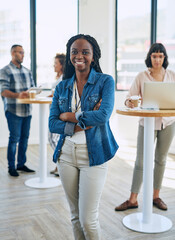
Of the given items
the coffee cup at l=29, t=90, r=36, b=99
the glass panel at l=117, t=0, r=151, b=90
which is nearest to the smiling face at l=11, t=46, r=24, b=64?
the coffee cup at l=29, t=90, r=36, b=99

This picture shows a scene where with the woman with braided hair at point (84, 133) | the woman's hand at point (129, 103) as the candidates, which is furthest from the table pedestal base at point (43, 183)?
the woman with braided hair at point (84, 133)

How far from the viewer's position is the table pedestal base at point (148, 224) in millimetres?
2676

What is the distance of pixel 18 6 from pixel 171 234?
15.9 feet

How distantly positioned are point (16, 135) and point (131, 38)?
3.04m

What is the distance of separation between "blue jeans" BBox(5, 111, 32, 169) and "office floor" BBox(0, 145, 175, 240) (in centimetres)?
23

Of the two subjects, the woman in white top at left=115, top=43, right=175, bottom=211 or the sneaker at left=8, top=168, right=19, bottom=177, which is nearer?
the woman in white top at left=115, top=43, right=175, bottom=211

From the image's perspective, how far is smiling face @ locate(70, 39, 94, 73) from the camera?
1769 millimetres

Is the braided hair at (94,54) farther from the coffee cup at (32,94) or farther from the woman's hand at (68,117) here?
the coffee cup at (32,94)

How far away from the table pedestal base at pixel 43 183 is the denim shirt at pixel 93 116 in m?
2.02

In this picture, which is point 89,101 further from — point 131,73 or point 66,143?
point 131,73

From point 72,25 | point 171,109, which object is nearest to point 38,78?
point 72,25

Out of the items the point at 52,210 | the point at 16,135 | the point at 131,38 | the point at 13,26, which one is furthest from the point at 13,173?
the point at 131,38

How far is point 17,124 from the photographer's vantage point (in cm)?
414

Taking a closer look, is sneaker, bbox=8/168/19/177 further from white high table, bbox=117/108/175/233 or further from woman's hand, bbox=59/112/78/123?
woman's hand, bbox=59/112/78/123
